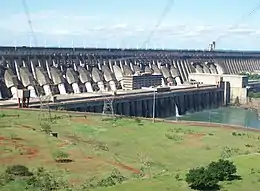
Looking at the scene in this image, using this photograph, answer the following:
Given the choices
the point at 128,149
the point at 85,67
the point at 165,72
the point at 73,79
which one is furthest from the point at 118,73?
the point at 128,149

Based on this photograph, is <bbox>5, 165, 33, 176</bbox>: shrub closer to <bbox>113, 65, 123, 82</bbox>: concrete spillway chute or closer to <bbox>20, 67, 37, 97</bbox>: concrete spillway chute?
<bbox>20, 67, 37, 97</bbox>: concrete spillway chute

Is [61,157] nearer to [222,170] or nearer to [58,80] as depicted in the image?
[222,170]

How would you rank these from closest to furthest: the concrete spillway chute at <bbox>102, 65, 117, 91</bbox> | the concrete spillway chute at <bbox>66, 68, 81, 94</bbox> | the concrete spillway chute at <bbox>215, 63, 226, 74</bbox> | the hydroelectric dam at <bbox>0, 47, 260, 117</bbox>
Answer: the hydroelectric dam at <bbox>0, 47, 260, 117</bbox> → the concrete spillway chute at <bbox>66, 68, 81, 94</bbox> → the concrete spillway chute at <bbox>102, 65, 117, 91</bbox> → the concrete spillway chute at <bbox>215, 63, 226, 74</bbox>

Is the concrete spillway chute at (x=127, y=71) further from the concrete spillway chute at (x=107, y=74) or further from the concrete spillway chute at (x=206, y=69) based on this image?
the concrete spillway chute at (x=206, y=69)

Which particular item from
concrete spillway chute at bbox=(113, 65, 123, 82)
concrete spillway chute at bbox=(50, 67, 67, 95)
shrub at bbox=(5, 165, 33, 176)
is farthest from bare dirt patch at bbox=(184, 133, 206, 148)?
concrete spillway chute at bbox=(113, 65, 123, 82)

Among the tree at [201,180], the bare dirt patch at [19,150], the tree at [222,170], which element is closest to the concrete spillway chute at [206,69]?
the bare dirt patch at [19,150]
